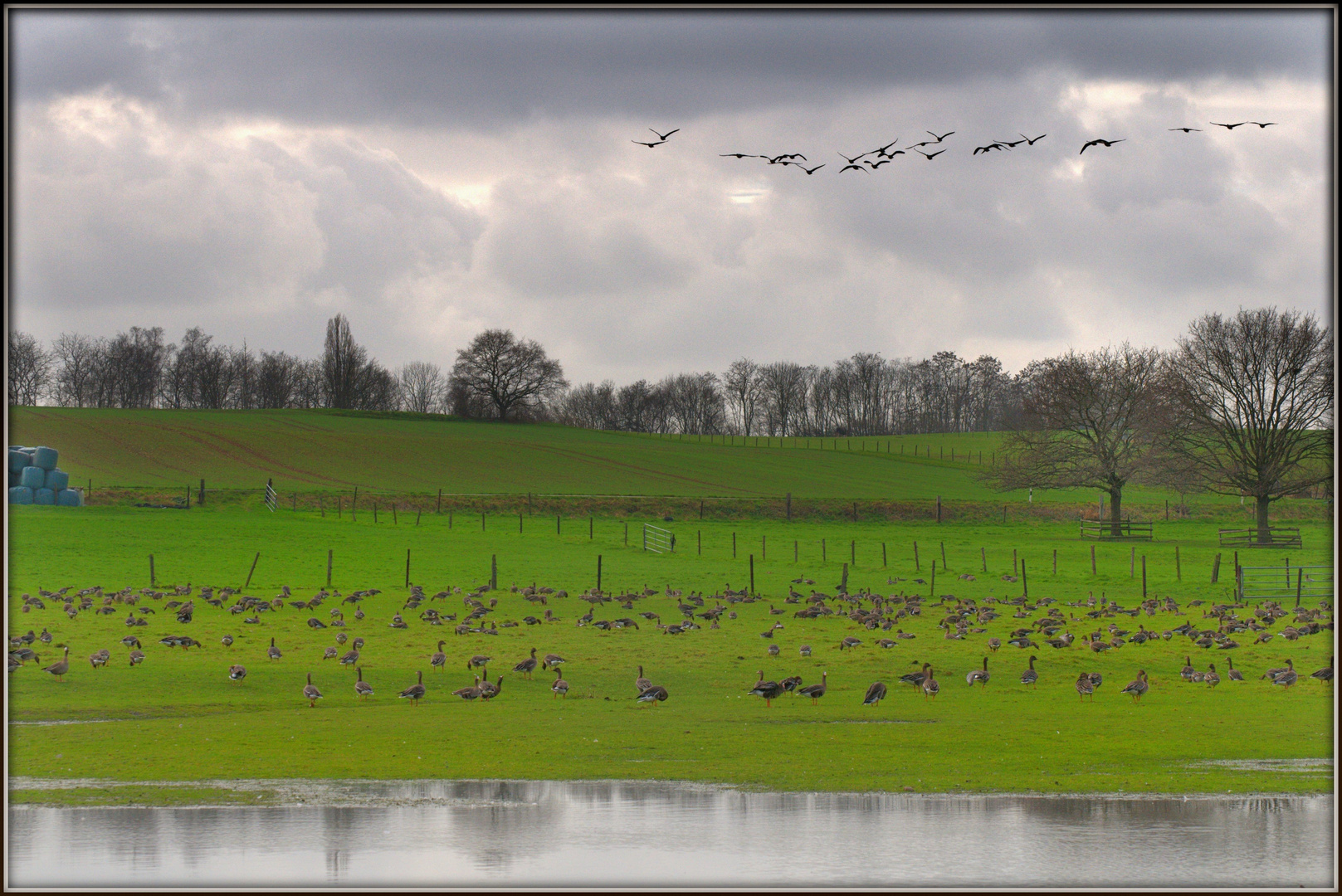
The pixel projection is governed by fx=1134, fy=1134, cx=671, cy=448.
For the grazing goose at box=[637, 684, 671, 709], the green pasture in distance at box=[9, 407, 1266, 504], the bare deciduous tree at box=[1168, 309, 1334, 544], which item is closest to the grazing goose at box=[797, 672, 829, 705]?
the grazing goose at box=[637, 684, 671, 709]

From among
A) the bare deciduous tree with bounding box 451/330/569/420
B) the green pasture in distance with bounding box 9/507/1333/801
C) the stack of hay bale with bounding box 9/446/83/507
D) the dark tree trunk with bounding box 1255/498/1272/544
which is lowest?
the green pasture in distance with bounding box 9/507/1333/801

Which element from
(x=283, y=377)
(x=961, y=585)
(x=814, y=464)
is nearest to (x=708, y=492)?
(x=814, y=464)

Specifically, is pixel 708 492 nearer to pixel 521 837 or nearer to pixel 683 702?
pixel 683 702

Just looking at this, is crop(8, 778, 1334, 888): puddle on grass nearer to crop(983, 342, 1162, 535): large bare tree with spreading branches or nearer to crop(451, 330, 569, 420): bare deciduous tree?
crop(983, 342, 1162, 535): large bare tree with spreading branches

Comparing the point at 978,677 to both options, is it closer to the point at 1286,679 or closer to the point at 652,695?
the point at 1286,679

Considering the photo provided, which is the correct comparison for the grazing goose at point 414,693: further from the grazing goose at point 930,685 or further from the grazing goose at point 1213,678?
the grazing goose at point 1213,678

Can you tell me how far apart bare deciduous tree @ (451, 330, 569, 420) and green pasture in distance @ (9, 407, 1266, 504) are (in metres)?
5.87

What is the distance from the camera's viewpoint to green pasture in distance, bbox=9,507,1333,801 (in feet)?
61.8

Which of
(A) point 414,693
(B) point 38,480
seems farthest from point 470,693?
(B) point 38,480

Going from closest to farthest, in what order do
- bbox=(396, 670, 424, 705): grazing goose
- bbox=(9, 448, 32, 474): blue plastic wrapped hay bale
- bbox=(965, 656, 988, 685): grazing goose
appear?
bbox=(396, 670, 424, 705): grazing goose < bbox=(965, 656, 988, 685): grazing goose < bbox=(9, 448, 32, 474): blue plastic wrapped hay bale

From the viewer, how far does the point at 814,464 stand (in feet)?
427

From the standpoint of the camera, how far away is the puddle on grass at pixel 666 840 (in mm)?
12891

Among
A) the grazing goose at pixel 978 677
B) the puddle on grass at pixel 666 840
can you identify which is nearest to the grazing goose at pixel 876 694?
the grazing goose at pixel 978 677

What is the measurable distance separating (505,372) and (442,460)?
42875mm
